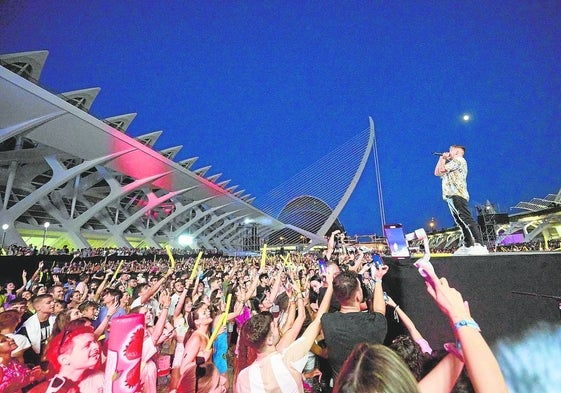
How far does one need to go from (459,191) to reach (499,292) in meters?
2.13

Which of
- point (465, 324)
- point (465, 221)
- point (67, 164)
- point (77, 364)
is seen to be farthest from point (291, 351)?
point (67, 164)

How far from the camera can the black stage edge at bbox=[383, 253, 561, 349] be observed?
6.07 ft

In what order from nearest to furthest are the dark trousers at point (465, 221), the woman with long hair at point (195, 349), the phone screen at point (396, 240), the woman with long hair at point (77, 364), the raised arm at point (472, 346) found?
the raised arm at point (472, 346) → the woman with long hair at point (77, 364) → the woman with long hair at point (195, 349) → the phone screen at point (396, 240) → the dark trousers at point (465, 221)

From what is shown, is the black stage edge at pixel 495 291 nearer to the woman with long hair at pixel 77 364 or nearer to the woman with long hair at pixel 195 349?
the woman with long hair at pixel 195 349

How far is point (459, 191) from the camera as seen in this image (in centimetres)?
396

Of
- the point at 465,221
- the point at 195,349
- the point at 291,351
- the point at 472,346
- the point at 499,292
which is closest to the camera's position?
the point at 472,346

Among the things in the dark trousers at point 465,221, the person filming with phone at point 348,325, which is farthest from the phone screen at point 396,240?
the person filming with phone at point 348,325

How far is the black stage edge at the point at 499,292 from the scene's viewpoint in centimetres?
185

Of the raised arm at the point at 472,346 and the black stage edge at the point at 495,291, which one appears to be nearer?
the raised arm at the point at 472,346

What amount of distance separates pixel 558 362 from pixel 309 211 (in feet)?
266

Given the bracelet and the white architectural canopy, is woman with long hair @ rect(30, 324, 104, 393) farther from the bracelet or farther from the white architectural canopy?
the white architectural canopy

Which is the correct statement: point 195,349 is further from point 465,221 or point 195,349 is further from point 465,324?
point 465,221

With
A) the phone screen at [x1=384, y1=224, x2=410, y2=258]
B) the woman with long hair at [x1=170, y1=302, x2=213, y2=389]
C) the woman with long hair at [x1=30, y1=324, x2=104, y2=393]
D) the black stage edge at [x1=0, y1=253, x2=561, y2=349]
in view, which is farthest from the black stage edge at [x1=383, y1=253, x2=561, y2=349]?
the woman with long hair at [x1=30, y1=324, x2=104, y2=393]

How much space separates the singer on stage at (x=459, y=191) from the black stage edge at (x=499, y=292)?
1.32m
